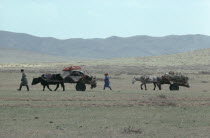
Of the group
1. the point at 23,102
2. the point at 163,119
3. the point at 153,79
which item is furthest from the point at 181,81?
the point at 163,119

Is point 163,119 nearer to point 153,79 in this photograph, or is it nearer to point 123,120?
point 123,120

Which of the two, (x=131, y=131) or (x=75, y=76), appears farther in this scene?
(x=75, y=76)

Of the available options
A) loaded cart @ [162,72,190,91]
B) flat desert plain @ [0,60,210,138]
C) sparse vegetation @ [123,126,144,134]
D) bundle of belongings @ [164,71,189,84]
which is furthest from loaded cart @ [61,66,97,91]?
sparse vegetation @ [123,126,144,134]

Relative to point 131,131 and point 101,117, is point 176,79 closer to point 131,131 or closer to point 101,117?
point 101,117

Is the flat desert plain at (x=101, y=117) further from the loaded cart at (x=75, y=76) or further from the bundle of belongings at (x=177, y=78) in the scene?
the bundle of belongings at (x=177, y=78)

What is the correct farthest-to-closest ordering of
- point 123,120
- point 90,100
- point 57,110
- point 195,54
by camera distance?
point 195,54 < point 90,100 < point 57,110 < point 123,120

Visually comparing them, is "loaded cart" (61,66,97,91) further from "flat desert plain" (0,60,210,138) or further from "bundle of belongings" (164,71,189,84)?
"bundle of belongings" (164,71,189,84)

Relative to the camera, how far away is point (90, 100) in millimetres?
25141

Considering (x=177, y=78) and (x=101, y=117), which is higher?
(x=177, y=78)

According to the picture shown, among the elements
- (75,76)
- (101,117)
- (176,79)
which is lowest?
(101,117)

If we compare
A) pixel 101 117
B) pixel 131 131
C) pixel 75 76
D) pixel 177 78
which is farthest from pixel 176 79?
pixel 131 131

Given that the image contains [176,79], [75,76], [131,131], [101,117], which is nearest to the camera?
[131,131]

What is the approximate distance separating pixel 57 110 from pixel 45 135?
628cm

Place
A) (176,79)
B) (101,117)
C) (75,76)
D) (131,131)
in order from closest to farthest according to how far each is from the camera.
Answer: (131,131)
(101,117)
(75,76)
(176,79)
